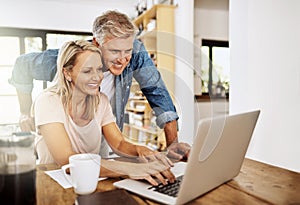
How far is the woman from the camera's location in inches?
39.7

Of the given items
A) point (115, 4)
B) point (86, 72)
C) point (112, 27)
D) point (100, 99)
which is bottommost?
point (100, 99)

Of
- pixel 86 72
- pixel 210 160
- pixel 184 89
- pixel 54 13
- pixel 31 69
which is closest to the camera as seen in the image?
pixel 210 160

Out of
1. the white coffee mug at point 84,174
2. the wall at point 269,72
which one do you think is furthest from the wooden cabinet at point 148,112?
the wall at point 269,72

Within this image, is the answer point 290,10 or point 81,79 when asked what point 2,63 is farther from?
point 290,10

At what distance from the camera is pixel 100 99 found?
1.10 m

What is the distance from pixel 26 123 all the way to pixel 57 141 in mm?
337

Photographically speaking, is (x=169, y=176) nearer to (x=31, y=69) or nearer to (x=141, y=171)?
(x=141, y=171)

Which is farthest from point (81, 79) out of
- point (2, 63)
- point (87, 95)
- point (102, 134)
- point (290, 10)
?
point (2, 63)

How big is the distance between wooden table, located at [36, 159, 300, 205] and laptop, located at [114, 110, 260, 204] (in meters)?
0.03

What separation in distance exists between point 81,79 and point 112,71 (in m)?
0.13

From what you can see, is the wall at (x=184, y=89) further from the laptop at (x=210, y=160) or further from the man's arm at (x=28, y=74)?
the man's arm at (x=28, y=74)

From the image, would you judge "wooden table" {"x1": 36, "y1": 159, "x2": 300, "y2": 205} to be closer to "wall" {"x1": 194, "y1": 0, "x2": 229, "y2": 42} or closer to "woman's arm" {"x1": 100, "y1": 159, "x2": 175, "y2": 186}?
"woman's arm" {"x1": 100, "y1": 159, "x2": 175, "y2": 186}

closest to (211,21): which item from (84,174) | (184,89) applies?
(184,89)

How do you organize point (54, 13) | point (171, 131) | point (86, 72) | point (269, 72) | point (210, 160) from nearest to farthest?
point (210, 160) < point (86, 72) < point (171, 131) < point (269, 72) < point (54, 13)
